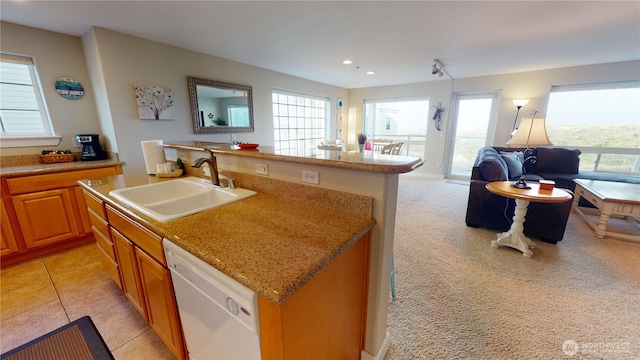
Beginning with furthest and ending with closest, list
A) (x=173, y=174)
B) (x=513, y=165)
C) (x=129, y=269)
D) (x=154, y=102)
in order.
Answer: (x=513, y=165) → (x=154, y=102) → (x=173, y=174) → (x=129, y=269)

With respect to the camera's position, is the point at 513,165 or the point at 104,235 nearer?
the point at 104,235

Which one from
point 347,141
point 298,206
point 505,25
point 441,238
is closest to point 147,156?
point 298,206

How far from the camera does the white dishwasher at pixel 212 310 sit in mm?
740

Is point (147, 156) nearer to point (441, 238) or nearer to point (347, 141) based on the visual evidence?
point (441, 238)

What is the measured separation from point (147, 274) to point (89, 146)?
2449 mm

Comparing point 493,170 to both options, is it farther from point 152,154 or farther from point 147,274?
point 152,154

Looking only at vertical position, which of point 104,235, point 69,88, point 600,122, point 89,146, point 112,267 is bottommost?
point 112,267

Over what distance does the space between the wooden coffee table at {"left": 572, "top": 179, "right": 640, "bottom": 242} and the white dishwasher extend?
3574 millimetres

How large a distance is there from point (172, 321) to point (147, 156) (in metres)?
1.52

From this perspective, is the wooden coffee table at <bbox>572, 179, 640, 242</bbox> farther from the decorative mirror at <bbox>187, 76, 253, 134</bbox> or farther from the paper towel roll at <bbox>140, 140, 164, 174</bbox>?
the decorative mirror at <bbox>187, 76, 253, 134</bbox>

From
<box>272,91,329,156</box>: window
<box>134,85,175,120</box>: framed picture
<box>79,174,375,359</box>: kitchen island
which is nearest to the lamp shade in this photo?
<box>79,174,375,359</box>: kitchen island

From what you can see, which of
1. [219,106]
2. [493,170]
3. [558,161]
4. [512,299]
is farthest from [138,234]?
[558,161]

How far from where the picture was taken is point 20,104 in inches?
96.2

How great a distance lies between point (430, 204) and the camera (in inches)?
150
